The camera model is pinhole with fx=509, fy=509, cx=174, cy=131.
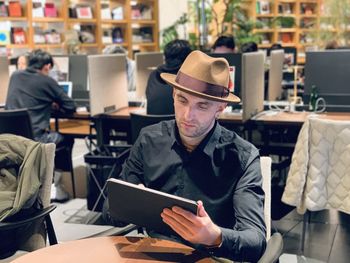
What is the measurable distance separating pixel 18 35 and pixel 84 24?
4.55ft

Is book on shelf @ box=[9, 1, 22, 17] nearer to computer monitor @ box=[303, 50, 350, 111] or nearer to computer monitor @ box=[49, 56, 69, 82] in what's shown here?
computer monitor @ box=[49, 56, 69, 82]

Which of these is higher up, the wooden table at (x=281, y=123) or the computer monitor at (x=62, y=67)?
the computer monitor at (x=62, y=67)

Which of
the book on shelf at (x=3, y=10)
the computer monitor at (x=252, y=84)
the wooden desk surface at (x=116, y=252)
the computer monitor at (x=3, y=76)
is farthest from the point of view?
the book on shelf at (x=3, y=10)

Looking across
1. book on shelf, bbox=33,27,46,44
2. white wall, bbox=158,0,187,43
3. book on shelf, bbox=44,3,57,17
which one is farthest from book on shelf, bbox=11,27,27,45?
white wall, bbox=158,0,187,43

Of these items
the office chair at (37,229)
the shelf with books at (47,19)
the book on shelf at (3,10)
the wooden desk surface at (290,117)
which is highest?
the book on shelf at (3,10)

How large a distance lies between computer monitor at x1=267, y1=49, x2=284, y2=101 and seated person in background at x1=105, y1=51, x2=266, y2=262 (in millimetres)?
2924

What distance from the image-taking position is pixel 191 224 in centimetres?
145

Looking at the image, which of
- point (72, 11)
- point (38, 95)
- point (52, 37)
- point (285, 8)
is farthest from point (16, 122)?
point (285, 8)

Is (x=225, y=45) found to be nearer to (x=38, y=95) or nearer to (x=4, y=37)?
(x=38, y=95)

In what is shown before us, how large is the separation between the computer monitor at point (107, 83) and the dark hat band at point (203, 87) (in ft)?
7.95

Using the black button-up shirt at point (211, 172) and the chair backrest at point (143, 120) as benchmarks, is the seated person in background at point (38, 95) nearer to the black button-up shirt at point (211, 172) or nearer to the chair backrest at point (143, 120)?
the chair backrest at point (143, 120)

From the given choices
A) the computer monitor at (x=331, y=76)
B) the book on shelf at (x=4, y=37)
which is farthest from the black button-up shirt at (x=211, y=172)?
the book on shelf at (x=4, y=37)

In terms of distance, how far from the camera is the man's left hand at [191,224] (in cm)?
143

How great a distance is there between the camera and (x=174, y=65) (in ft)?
12.5
